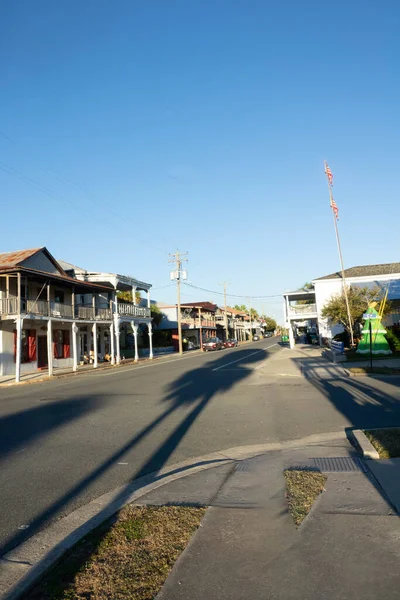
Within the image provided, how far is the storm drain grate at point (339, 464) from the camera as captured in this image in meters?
6.11

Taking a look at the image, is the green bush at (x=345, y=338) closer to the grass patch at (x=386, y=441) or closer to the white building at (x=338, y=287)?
the white building at (x=338, y=287)

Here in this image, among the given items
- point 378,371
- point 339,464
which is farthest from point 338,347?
point 339,464

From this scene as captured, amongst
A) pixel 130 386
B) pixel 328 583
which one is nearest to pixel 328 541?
pixel 328 583

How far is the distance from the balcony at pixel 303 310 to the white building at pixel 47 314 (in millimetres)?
14603

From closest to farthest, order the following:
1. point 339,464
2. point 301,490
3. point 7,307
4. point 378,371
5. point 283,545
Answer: point 283,545, point 301,490, point 339,464, point 378,371, point 7,307

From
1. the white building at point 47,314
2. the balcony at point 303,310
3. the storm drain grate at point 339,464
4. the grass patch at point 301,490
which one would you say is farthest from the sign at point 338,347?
the grass patch at point 301,490

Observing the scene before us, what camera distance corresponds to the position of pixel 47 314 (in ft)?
97.5

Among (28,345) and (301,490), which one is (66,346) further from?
(301,490)

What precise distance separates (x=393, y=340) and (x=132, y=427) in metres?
23.7

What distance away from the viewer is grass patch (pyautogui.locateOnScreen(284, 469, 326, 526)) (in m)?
4.66

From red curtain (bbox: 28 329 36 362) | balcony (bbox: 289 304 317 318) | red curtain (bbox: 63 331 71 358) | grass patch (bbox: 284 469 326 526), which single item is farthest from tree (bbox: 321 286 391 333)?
grass patch (bbox: 284 469 326 526)

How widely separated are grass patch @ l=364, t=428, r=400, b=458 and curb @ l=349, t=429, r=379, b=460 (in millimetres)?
69

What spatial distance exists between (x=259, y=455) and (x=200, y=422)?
10.1 ft

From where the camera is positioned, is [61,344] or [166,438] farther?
[61,344]
